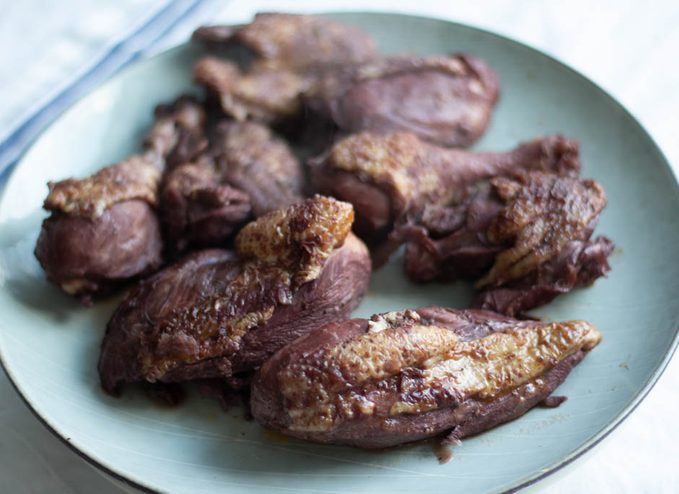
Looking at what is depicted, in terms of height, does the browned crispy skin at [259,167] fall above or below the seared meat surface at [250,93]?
below

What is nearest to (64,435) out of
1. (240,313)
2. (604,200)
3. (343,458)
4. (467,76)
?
(240,313)

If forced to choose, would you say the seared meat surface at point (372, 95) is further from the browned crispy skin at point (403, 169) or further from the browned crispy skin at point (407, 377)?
the browned crispy skin at point (407, 377)

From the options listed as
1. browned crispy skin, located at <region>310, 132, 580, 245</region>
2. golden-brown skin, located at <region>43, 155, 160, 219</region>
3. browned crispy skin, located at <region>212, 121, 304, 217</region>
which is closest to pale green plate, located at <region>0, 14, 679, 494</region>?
browned crispy skin, located at <region>310, 132, 580, 245</region>

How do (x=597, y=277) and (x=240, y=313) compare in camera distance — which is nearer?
(x=240, y=313)

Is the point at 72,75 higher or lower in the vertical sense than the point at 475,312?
higher

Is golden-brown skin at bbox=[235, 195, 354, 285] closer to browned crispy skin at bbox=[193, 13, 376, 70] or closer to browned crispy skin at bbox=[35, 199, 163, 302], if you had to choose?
browned crispy skin at bbox=[35, 199, 163, 302]

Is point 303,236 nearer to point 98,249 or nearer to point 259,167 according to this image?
point 259,167

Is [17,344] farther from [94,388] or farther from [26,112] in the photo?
[26,112]

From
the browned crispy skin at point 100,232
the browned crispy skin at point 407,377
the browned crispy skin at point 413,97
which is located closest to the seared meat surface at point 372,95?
the browned crispy skin at point 413,97
